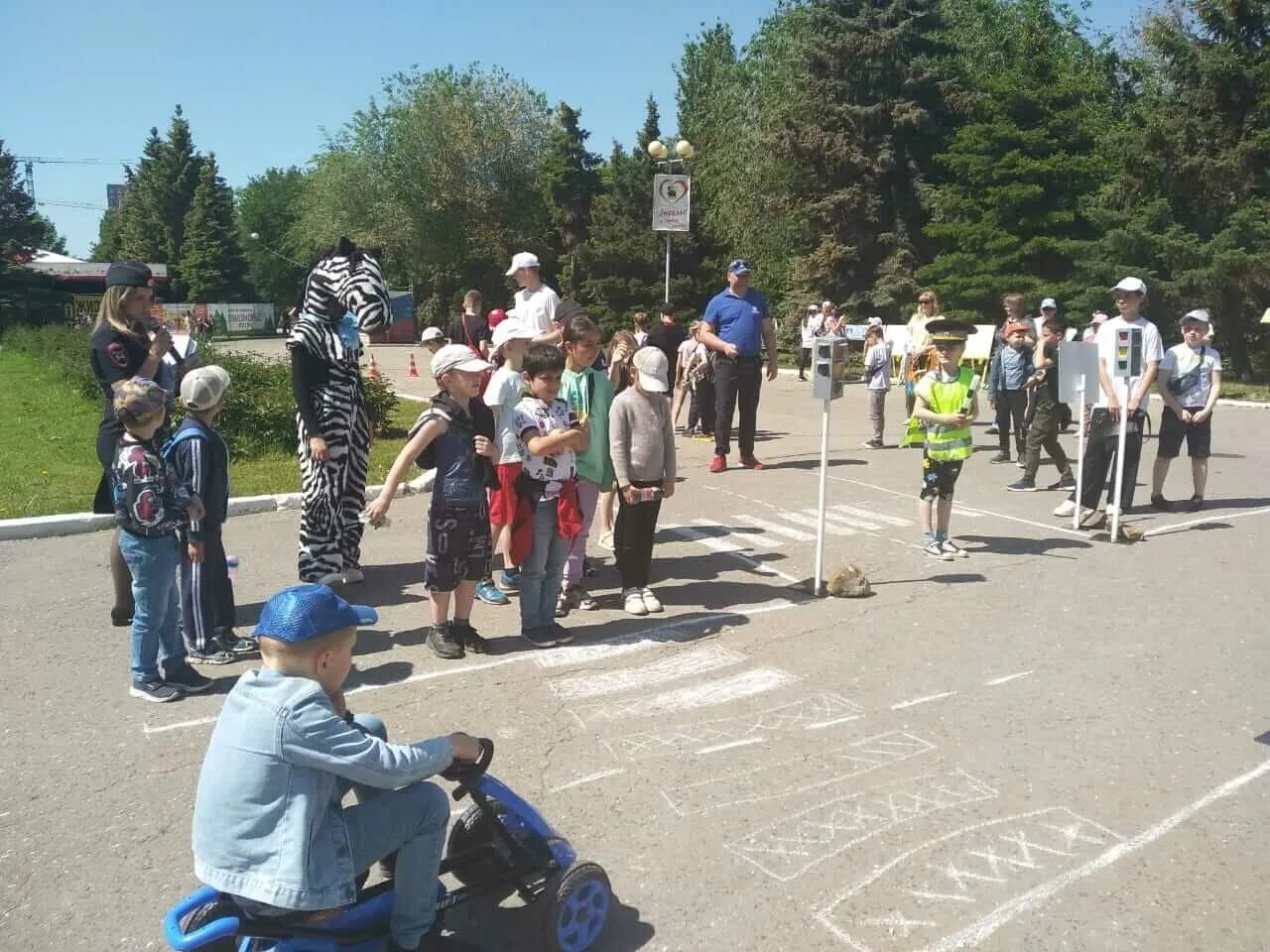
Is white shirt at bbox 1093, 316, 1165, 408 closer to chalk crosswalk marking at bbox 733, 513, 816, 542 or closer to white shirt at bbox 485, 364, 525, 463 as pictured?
chalk crosswalk marking at bbox 733, 513, 816, 542

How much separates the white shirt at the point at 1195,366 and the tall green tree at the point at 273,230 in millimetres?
69261

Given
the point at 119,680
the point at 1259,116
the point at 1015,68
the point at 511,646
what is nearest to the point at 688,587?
the point at 511,646

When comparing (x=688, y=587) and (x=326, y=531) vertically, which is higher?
(x=326, y=531)

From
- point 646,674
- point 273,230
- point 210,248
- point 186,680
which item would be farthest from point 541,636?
point 273,230

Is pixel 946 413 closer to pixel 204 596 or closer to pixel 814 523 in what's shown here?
pixel 814 523

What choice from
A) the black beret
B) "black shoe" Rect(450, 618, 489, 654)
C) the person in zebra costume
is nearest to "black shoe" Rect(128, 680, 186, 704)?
"black shoe" Rect(450, 618, 489, 654)

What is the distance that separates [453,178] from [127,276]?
53269 mm

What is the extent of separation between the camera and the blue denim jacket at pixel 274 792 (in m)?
2.69

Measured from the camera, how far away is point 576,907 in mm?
3178

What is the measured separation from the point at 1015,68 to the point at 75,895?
36465 mm

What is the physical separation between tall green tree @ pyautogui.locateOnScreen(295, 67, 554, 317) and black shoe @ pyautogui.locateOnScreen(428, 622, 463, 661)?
52905mm

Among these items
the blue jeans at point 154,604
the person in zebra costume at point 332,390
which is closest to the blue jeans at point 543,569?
the person in zebra costume at point 332,390

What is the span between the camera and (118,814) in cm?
414

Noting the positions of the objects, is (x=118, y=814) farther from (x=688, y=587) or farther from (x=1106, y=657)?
(x=1106, y=657)
